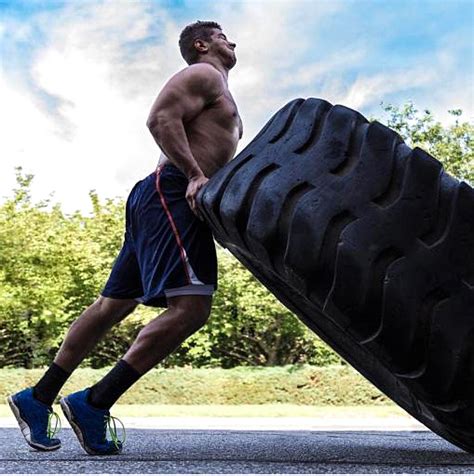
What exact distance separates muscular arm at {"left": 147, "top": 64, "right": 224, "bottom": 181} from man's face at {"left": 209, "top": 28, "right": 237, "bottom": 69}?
0.25 metres

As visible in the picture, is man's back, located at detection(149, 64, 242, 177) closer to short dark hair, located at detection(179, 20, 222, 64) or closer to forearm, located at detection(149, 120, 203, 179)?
forearm, located at detection(149, 120, 203, 179)

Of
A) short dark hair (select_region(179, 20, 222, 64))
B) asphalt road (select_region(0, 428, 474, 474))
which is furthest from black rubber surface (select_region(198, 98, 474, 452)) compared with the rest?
short dark hair (select_region(179, 20, 222, 64))

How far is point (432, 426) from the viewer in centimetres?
261

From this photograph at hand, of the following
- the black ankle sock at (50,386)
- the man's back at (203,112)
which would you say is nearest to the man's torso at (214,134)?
the man's back at (203,112)

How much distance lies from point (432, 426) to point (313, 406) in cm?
1516

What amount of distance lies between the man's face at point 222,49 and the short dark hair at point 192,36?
26 mm

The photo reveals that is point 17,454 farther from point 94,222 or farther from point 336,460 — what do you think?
point 94,222

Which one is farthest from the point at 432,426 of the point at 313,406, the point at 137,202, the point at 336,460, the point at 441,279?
the point at 313,406

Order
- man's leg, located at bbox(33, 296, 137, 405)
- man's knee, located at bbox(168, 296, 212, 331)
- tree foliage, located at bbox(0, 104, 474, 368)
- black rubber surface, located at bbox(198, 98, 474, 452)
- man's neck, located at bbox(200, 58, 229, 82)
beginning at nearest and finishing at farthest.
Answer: black rubber surface, located at bbox(198, 98, 474, 452)
man's knee, located at bbox(168, 296, 212, 331)
man's leg, located at bbox(33, 296, 137, 405)
man's neck, located at bbox(200, 58, 229, 82)
tree foliage, located at bbox(0, 104, 474, 368)

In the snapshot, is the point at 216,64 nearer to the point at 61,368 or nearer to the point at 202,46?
the point at 202,46

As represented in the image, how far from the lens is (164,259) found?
258 centimetres

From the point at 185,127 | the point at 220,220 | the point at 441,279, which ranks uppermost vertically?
the point at 185,127

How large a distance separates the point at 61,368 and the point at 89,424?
1.30 feet

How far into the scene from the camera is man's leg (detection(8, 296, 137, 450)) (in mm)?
2762
